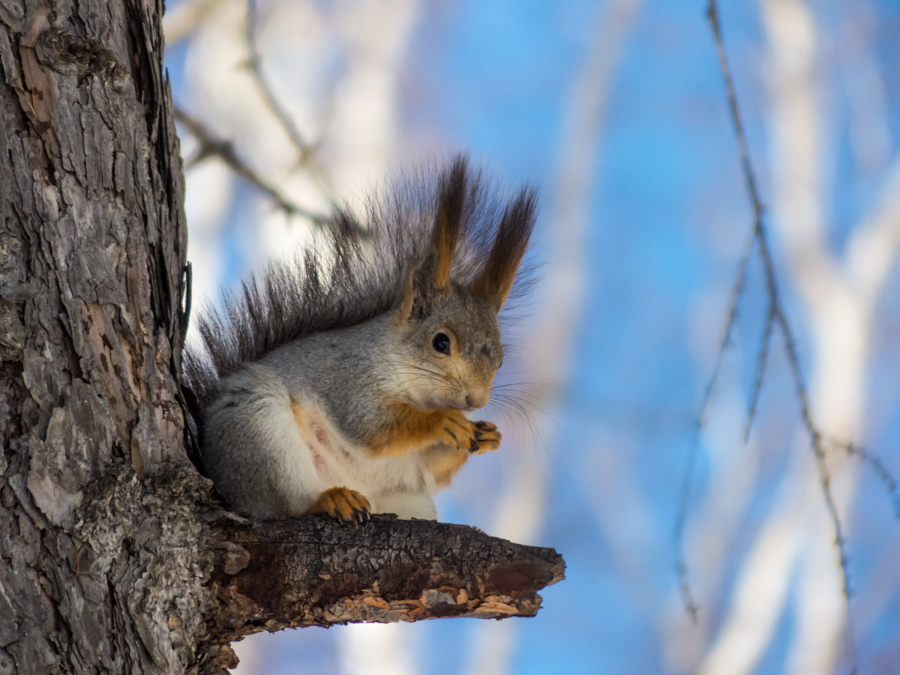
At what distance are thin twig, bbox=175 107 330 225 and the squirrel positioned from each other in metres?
0.53

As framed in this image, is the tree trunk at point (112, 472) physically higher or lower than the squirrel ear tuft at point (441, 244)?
lower

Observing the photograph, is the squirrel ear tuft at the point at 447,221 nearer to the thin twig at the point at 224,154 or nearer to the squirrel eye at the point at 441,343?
the squirrel eye at the point at 441,343

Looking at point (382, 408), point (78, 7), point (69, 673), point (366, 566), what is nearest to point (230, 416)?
point (382, 408)

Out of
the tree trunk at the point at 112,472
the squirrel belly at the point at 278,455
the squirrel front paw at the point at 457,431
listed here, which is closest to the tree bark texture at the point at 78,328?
the tree trunk at the point at 112,472

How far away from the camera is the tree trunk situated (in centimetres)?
109

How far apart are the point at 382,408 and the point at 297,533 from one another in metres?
0.47

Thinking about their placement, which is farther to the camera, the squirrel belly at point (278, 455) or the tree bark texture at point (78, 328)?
the squirrel belly at point (278, 455)

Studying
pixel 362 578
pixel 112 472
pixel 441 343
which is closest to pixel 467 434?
pixel 441 343

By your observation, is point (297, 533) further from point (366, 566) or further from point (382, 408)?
point (382, 408)

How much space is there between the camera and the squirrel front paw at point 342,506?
1318 millimetres

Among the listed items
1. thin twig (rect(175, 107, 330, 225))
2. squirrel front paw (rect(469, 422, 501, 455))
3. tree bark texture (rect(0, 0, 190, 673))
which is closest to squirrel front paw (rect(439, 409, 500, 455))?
squirrel front paw (rect(469, 422, 501, 455))

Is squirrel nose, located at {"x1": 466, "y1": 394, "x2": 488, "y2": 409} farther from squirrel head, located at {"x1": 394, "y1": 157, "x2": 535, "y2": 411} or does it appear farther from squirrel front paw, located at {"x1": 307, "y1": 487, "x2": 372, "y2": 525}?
squirrel front paw, located at {"x1": 307, "y1": 487, "x2": 372, "y2": 525}

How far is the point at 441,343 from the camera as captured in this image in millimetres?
1765

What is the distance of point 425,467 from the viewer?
1812mm
